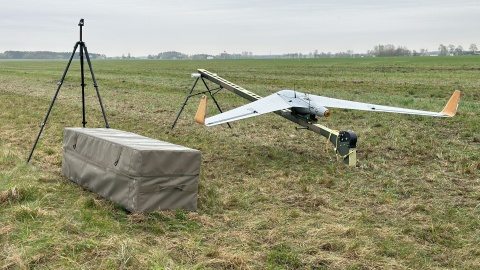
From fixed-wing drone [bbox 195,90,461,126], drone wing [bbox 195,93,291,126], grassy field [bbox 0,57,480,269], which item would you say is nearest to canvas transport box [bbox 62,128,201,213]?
grassy field [bbox 0,57,480,269]

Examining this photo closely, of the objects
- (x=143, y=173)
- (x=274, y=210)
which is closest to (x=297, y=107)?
(x=274, y=210)

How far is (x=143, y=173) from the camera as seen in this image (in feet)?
21.9

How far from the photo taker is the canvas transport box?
6.71 meters

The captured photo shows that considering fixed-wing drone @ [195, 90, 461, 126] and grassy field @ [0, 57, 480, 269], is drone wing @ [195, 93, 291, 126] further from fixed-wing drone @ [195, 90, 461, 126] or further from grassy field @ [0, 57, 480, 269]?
grassy field @ [0, 57, 480, 269]

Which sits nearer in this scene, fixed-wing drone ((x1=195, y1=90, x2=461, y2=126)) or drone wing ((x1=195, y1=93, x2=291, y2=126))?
drone wing ((x1=195, y1=93, x2=291, y2=126))

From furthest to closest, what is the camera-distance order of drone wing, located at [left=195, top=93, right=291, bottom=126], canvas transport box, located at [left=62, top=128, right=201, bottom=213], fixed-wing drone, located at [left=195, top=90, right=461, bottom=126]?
fixed-wing drone, located at [left=195, top=90, right=461, bottom=126] < drone wing, located at [left=195, top=93, right=291, bottom=126] < canvas transport box, located at [left=62, top=128, right=201, bottom=213]

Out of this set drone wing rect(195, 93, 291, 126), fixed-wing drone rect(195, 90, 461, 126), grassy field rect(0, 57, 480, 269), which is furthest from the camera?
fixed-wing drone rect(195, 90, 461, 126)

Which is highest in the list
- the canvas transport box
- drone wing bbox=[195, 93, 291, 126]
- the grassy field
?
drone wing bbox=[195, 93, 291, 126]

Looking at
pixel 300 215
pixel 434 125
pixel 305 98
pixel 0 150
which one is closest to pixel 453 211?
pixel 300 215

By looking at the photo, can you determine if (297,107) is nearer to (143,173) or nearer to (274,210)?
(274,210)

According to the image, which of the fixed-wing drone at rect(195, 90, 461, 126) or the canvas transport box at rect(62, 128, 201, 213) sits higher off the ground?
the fixed-wing drone at rect(195, 90, 461, 126)

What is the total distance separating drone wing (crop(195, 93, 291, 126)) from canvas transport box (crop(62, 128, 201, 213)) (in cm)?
216

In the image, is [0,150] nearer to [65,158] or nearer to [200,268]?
[65,158]

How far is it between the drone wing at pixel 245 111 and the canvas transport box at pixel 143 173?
2161 mm
